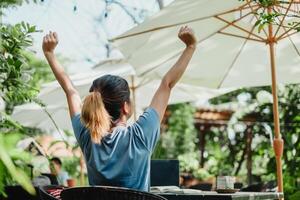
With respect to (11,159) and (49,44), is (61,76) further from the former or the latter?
(11,159)

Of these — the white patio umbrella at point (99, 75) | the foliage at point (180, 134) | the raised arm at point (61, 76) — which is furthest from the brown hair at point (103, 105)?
the foliage at point (180, 134)

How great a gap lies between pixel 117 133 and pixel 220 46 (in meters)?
4.11

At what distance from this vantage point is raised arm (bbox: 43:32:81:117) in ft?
Result: 7.67

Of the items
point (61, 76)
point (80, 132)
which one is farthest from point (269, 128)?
point (80, 132)

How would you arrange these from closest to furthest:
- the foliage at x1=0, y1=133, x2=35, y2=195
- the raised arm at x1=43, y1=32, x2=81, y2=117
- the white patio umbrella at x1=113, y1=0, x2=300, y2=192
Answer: the foliage at x1=0, y1=133, x2=35, y2=195, the raised arm at x1=43, y1=32, x2=81, y2=117, the white patio umbrella at x1=113, y1=0, x2=300, y2=192

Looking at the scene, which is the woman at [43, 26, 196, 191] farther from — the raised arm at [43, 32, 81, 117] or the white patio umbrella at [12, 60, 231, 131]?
the white patio umbrella at [12, 60, 231, 131]

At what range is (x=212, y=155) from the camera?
14695mm

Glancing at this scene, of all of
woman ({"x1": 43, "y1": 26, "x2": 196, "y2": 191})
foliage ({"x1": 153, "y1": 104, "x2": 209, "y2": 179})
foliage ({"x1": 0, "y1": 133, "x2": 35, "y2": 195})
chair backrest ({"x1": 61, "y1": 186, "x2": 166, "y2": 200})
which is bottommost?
chair backrest ({"x1": 61, "y1": 186, "x2": 166, "y2": 200})

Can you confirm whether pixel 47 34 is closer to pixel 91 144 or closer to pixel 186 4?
pixel 91 144

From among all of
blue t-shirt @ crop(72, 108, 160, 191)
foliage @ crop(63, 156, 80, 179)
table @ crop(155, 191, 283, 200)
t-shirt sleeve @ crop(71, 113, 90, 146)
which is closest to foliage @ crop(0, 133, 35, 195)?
blue t-shirt @ crop(72, 108, 160, 191)

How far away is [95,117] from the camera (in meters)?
2.09

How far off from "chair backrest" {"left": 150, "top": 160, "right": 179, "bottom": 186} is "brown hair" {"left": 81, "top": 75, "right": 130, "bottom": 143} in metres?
2.60

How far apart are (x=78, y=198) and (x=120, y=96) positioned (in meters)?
0.55

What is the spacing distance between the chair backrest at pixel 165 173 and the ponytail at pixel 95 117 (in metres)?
2.71
